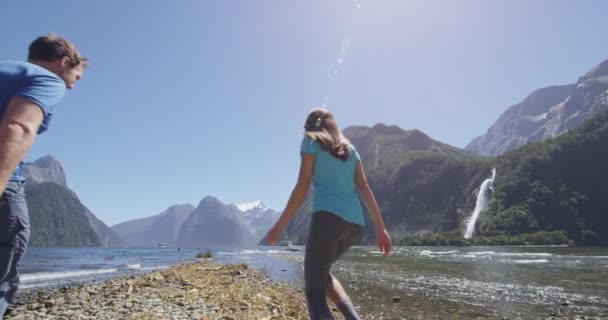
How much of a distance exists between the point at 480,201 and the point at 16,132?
170211mm

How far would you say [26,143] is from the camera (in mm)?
2234

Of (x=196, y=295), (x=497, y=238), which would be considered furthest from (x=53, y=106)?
(x=497, y=238)

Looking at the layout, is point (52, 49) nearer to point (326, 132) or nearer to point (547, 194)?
point (326, 132)

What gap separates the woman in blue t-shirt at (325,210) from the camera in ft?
14.5

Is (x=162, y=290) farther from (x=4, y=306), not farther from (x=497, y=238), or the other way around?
(x=497, y=238)

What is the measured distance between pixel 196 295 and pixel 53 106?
365 inches

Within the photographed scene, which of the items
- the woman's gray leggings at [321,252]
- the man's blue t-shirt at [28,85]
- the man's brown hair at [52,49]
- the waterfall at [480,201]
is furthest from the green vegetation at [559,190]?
the man's blue t-shirt at [28,85]

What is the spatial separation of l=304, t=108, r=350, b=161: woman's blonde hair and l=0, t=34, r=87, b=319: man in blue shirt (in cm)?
258

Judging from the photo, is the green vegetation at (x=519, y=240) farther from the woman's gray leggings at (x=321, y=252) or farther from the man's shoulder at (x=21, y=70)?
the man's shoulder at (x=21, y=70)

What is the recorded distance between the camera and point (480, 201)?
6058 inches

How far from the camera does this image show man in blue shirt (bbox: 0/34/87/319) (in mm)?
2162

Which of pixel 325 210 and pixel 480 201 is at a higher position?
pixel 325 210

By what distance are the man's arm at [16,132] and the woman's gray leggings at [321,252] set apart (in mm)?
2937

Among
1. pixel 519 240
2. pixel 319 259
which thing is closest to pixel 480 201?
pixel 519 240
